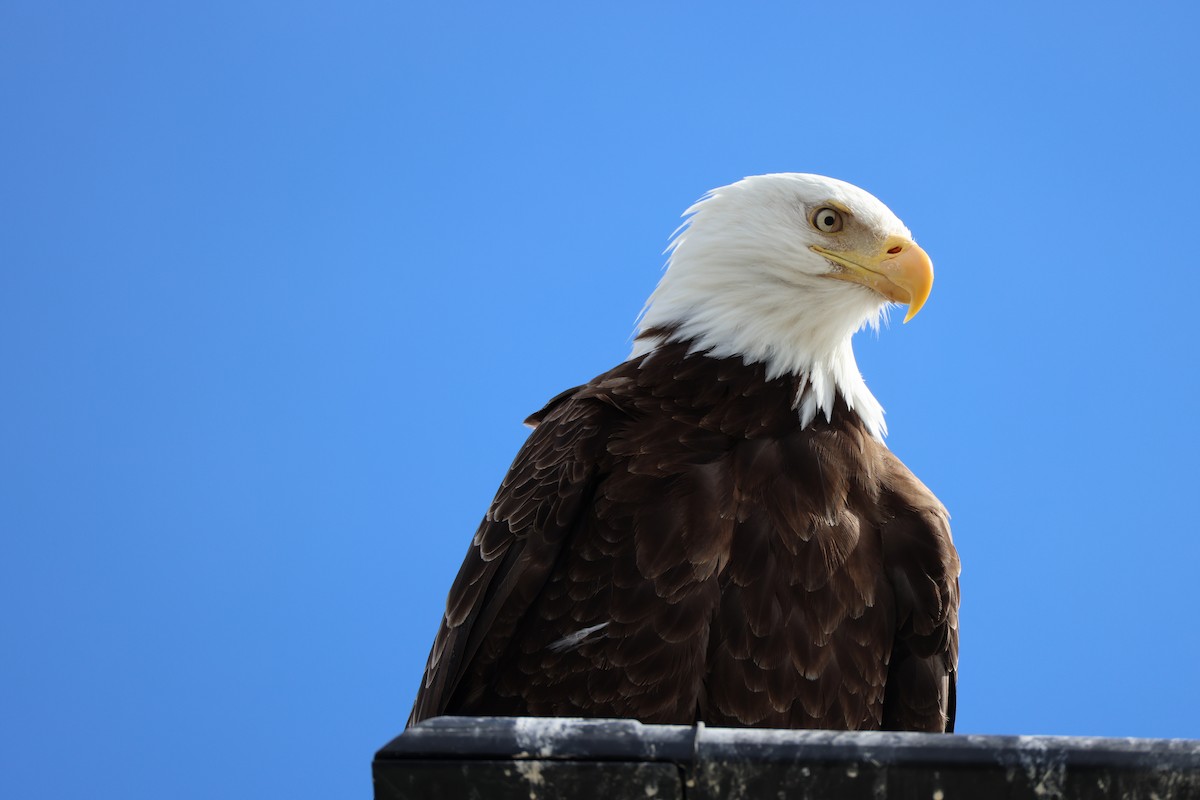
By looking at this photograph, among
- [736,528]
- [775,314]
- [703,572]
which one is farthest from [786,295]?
[703,572]

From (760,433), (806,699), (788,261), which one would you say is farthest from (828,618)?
(788,261)

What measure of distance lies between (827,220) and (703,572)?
102 centimetres

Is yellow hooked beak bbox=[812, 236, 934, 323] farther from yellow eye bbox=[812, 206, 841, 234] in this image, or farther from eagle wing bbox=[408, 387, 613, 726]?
eagle wing bbox=[408, 387, 613, 726]

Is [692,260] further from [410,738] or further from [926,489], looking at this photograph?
[410,738]

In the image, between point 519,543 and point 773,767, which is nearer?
point 773,767

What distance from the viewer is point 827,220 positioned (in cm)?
339

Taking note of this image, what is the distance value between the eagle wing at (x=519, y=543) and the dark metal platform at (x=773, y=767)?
2072 mm

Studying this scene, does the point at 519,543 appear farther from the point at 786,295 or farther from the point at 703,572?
the point at 786,295

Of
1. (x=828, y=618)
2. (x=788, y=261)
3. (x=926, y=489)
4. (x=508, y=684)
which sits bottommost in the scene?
(x=508, y=684)

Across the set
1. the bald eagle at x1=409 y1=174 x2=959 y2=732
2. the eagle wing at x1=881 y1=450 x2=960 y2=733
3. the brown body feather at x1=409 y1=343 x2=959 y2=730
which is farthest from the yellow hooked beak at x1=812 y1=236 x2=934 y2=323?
the eagle wing at x1=881 y1=450 x2=960 y2=733

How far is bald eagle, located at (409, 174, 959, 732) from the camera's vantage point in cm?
305

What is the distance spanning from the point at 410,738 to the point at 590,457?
211 cm

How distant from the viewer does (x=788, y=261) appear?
134 inches

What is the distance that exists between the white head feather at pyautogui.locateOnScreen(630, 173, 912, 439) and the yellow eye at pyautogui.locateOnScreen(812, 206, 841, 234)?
0.05 ft
